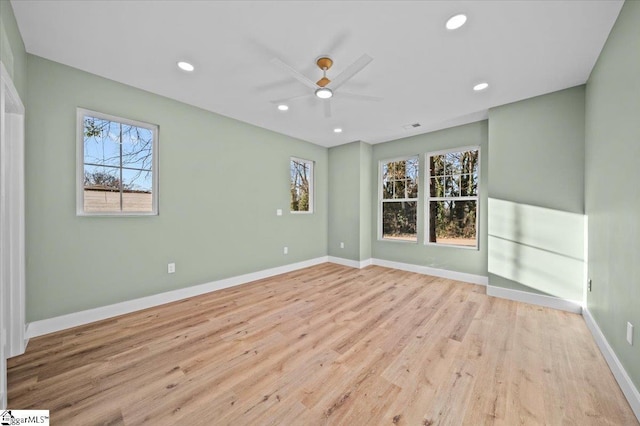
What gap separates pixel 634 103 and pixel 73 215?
4.83 metres

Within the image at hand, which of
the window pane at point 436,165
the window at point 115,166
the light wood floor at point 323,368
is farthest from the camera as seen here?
the window pane at point 436,165

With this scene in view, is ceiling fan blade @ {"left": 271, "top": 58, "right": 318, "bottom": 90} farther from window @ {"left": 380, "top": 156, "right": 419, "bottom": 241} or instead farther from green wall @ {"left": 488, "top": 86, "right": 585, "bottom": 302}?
window @ {"left": 380, "top": 156, "right": 419, "bottom": 241}

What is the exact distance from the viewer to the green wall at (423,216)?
3969 mm

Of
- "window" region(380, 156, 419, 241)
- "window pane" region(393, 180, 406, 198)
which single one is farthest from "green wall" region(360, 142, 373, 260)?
"window pane" region(393, 180, 406, 198)

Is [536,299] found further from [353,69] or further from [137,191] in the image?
[137,191]

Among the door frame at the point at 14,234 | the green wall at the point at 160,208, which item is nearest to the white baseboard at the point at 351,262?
the green wall at the point at 160,208

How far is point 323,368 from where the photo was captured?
1858 mm

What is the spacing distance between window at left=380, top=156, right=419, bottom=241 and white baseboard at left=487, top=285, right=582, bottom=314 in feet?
5.25

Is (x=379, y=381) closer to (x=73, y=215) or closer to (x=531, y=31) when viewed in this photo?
(x=531, y=31)

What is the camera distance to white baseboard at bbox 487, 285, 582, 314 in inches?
113

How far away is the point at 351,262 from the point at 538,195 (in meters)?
3.23

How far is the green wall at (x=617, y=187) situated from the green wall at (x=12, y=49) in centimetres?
421

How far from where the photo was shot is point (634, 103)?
1655mm

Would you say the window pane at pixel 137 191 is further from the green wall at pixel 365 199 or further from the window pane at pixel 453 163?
the window pane at pixel 453 163
